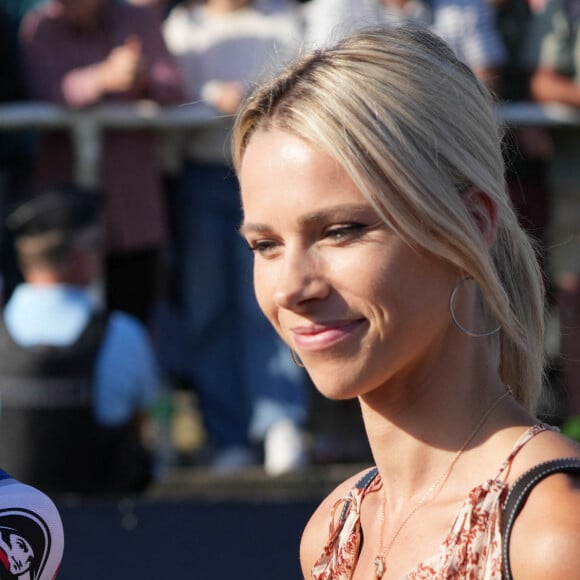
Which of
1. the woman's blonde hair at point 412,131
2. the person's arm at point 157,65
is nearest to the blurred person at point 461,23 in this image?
the person's arm at point 157,65

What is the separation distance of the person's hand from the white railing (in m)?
Result: 0.12

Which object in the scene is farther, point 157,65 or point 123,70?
point 157,65

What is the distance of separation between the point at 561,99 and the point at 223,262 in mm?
1653

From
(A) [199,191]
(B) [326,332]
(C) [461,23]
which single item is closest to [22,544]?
(B) [326,332]

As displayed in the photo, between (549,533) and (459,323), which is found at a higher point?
(459,323)

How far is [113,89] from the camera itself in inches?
233

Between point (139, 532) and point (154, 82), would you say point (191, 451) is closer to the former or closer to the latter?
point (154, 82)

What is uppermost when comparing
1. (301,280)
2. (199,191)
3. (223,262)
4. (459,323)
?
(301,280)

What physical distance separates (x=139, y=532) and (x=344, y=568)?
6.93 feet

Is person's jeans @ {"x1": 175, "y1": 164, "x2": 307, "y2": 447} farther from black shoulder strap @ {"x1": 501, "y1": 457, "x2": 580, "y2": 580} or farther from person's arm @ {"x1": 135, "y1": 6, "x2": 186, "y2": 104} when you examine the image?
black shoulder strap @ {"x1": 501, "y1": 457, "x2": 580, "y2": 580}

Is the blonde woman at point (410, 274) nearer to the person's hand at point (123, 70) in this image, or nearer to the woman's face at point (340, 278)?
the woman's face at point (340, 278)

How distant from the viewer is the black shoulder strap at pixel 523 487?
208cm

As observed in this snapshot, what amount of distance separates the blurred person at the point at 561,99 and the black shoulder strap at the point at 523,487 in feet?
13.7

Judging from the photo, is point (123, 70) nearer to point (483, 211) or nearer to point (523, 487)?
point (483, 211)
